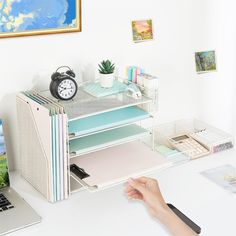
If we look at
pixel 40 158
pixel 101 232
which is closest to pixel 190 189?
pixel 101 232

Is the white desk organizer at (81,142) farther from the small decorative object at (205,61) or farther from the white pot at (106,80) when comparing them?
the small decorative object at (205,61)

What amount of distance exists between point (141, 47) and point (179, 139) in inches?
16.0

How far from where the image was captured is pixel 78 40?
1662 mm

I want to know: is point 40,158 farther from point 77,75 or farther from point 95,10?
point 95,10

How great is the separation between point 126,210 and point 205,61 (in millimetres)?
880

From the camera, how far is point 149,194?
121 cm

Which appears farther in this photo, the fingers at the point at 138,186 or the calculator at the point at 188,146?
the calculator at the point at 188,146

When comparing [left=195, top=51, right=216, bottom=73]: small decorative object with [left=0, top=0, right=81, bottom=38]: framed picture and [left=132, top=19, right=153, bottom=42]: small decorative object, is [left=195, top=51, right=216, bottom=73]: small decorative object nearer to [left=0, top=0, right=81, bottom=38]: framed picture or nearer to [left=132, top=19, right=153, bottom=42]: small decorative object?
[left=132, top=19, right=153, bottom=42]: small decorative object

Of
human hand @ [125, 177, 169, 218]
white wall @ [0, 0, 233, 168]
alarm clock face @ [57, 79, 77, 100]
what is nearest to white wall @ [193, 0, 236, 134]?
white wall @ [0, 0, 233, 168]

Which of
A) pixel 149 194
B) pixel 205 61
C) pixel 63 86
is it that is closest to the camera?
pixel 149 194

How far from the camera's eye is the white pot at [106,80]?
1626 mm

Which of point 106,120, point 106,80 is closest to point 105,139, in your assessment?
point 106,120

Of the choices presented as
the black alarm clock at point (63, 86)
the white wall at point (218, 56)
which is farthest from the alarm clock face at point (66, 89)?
the white wall at point (218, 56)

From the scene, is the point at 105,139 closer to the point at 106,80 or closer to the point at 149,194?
the point at 106,80
